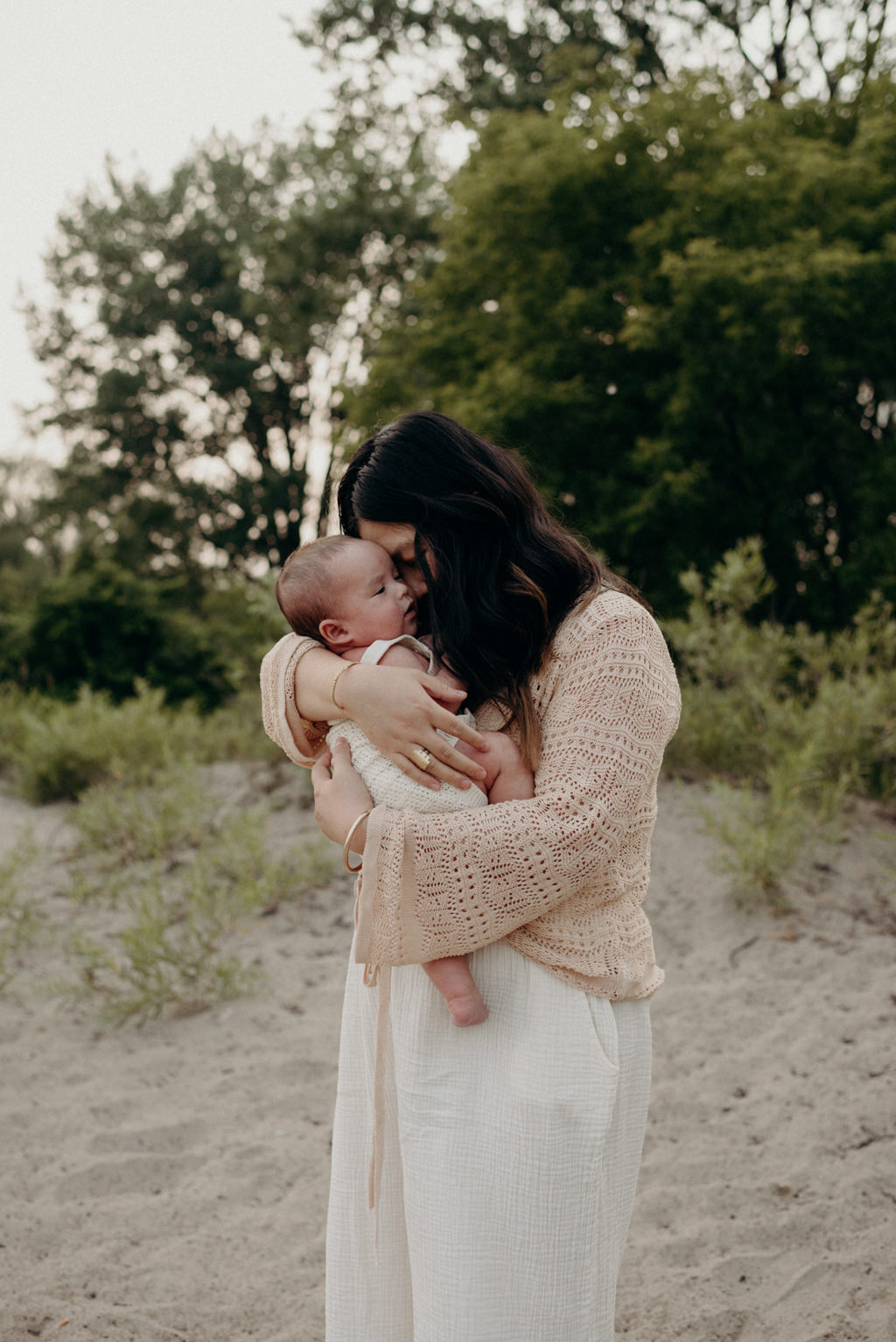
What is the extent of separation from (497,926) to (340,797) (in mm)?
307

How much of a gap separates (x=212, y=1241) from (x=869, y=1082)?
216cm

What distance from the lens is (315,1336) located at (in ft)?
8.00

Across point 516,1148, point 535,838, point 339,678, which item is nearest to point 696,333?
point 339,678

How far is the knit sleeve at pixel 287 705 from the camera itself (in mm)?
1781

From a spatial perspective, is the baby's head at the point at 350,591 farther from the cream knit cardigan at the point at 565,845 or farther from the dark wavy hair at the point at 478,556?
the cream knit cardigan at the point at 565,845

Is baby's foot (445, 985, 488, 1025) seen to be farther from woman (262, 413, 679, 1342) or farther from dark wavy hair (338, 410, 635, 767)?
dark wavy hair (338, 410, 635, 767)

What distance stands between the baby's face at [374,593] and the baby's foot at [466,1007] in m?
0.63

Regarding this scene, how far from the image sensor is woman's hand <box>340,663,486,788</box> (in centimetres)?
145

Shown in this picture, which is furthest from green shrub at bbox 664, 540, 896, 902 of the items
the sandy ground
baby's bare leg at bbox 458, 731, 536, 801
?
baby's bare leg at bbox 458, 731, 536, 801

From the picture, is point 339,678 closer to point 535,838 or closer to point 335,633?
point 335,633

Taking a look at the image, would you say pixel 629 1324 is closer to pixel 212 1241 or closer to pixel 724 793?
pixel 212 1241

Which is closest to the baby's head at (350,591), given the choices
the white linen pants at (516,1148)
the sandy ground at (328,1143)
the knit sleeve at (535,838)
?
the knit sleeve at (535,838)

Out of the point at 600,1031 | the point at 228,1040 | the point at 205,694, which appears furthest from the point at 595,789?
the point at 205,694

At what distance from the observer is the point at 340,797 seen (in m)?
1.50
